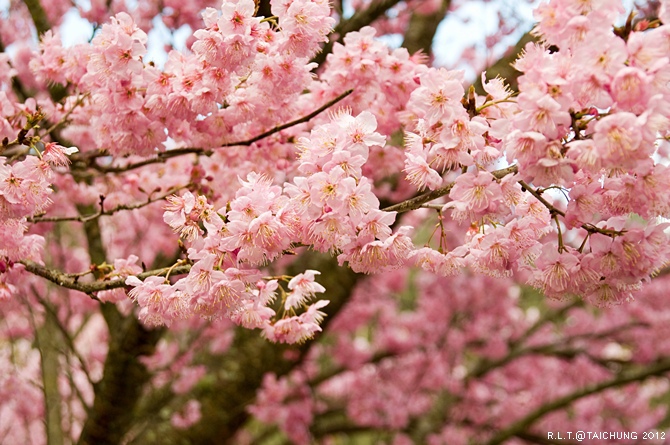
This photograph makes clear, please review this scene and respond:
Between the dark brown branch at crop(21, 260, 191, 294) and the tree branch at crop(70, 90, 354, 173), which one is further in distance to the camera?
the tree branch at crop(70, 90, 354, 173)

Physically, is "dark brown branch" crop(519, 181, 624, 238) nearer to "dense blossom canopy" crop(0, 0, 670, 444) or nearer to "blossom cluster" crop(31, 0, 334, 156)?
"dense blossom canopy" crop(0, 0, 670, 444)

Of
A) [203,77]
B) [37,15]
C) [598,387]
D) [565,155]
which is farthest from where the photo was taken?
[598,387]

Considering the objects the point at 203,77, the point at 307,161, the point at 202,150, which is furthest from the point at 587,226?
the point at 202,150

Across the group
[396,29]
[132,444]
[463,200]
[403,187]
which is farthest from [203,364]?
[463,200]

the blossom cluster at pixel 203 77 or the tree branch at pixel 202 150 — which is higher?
the blossom cluster at pixel 203 77

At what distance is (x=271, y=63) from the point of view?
76.0 inches

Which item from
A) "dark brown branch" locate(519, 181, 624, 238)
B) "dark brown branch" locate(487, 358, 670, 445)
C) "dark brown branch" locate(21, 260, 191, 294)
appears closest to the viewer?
"dark brown branch" locate(519, 181, 624, 238)

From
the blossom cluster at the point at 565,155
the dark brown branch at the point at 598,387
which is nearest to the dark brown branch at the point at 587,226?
the blossom cluster at the point at 565,155

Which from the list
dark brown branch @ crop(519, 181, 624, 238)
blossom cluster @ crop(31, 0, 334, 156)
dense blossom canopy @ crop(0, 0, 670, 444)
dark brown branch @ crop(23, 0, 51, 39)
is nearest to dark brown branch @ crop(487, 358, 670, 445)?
dense blossom canopy @ crop(0, 0, 670, 444)

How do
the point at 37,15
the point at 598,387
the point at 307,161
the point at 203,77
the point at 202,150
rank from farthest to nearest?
the point at 598,387
the point at 37,15
the point at 202,150
the point at 203,77
the point at 307,161

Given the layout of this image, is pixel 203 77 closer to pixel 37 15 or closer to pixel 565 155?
pixel 565 155

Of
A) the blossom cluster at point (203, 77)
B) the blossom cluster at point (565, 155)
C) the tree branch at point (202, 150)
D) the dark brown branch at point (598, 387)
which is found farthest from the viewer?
the dark brown branch at point (598, 387)

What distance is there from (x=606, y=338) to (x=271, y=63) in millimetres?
5645

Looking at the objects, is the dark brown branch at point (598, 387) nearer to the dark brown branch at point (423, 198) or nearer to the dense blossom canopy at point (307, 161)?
the dense blossom canopy at point (307, 161)
